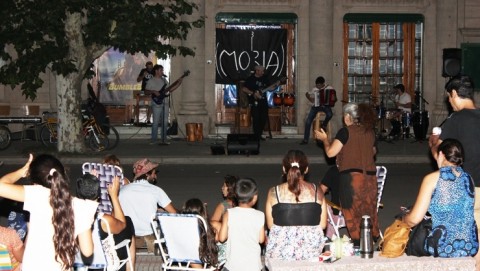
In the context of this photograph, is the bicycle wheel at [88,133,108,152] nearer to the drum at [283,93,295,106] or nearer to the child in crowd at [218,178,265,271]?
the drum at [283,93,295,106]

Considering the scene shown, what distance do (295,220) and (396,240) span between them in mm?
930

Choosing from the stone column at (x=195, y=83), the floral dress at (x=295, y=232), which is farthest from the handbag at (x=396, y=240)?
the stone column at (x=195, y=83)

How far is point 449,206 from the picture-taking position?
816 centimetres

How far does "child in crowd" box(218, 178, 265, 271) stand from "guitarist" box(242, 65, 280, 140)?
17015 mm

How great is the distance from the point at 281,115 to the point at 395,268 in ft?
65.9

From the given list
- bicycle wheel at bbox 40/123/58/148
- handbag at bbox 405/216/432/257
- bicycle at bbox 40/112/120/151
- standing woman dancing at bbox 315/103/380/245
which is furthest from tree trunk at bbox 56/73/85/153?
handbag at bbox 405/216/432/257

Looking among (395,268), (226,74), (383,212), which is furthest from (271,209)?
(226,74)

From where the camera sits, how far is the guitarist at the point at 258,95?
25812mm

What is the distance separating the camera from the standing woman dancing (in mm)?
10781

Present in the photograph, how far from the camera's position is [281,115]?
1120 inches

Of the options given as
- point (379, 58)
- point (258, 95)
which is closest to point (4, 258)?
point (258, 95)

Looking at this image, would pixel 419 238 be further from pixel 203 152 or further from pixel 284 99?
pixel 284 99

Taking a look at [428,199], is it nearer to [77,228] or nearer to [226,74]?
[77,228]

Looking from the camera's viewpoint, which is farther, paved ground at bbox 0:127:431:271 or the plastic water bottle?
paved ground at bbox 0:127:431:271
